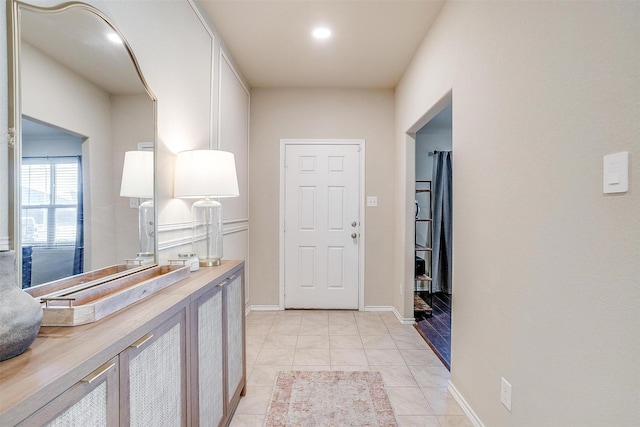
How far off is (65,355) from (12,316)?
130mm

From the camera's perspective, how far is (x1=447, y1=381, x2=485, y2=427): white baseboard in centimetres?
165

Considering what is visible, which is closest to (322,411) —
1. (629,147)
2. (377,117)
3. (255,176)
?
(629,147)

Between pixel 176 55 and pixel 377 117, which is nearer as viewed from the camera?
pixel 176 55

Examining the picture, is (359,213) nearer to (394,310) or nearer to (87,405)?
(394,310)

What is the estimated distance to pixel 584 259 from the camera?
975mm

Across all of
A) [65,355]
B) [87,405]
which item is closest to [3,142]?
[65,355]

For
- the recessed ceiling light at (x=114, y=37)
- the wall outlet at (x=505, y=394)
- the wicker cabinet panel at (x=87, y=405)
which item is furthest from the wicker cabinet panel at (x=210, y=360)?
the wall outlet at (x=505, y=394)

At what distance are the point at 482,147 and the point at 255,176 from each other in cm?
252

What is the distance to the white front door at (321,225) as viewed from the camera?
358 cm

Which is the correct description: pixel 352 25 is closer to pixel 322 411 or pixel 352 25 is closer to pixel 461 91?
pixel 461 91

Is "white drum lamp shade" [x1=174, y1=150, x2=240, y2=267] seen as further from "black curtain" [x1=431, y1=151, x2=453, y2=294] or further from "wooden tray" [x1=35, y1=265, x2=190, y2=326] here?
"black curtain" [x1=431, y1=151, x2=453, y2=294]

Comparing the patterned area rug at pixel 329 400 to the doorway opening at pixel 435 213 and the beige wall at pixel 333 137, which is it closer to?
the beige wall at pixel 333 137

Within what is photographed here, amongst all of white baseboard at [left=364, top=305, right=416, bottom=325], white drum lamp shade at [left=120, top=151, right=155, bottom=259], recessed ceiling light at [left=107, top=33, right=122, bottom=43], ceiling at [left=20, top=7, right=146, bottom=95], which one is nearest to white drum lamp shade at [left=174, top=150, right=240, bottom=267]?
white drum lamp shade at [left=120, top=151, right=155, bottom=259]

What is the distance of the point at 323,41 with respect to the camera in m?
2.62
